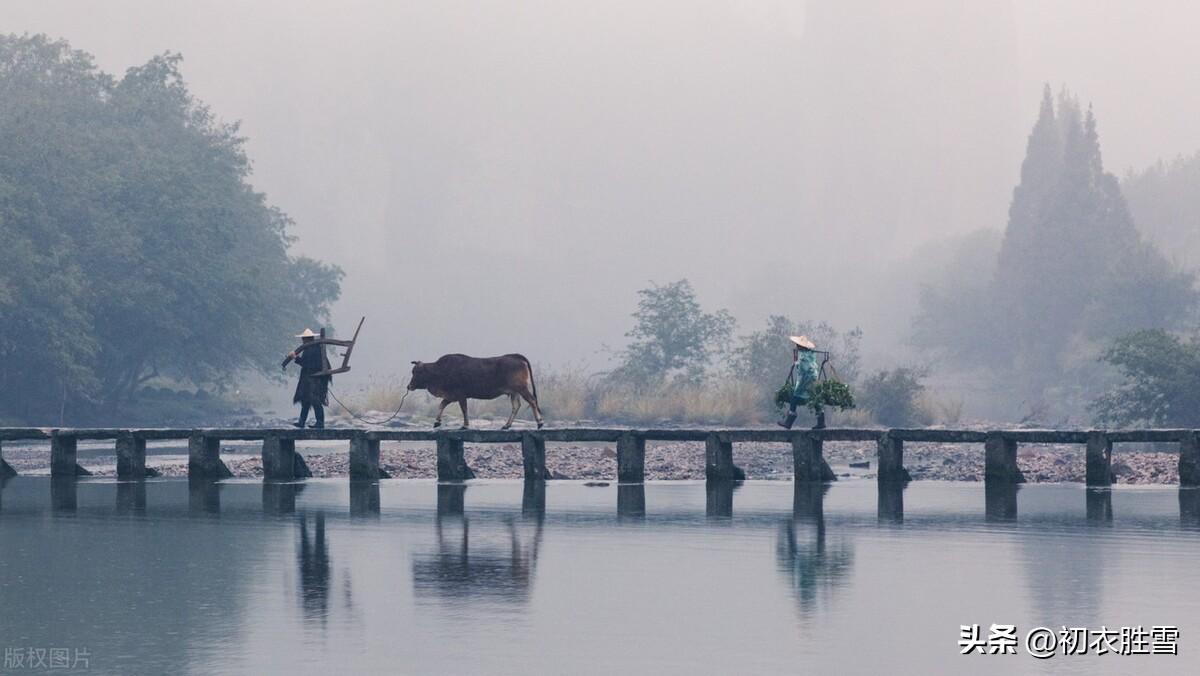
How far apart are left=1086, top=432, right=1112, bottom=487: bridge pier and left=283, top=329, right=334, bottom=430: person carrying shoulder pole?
13.1 metres

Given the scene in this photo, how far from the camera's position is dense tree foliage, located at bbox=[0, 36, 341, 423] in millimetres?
Result: 61000

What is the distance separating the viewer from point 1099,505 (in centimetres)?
2614

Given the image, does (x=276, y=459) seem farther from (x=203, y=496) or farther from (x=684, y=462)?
(x=684, y=462)

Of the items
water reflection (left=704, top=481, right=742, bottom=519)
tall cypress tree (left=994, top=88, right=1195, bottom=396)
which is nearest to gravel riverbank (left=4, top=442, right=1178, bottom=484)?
water reflection (left=704, top=481, right=742, bottom=519)

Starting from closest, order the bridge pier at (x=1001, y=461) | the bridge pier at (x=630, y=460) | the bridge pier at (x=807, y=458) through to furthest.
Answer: the bridge pier at (x=1001, y=461) → the bridge pier at (x=807, y=458) → the bridge pier at (x=630, y=460)

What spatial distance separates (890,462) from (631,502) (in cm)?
555

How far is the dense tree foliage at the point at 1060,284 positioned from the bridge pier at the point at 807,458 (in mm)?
63864

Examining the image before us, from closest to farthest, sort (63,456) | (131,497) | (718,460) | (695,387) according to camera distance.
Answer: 1. (131,497)
2. (718,460)
3. (63,456)
4. (695,387)

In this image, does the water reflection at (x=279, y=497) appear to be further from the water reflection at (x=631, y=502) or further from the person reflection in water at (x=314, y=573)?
the water reflection at (x=631, y=502)

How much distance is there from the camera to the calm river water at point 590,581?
13953 mm

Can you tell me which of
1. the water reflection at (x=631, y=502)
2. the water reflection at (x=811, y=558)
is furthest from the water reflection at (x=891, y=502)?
the water reflection at (x=631, y=502)

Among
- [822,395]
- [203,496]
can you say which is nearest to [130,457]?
[203,496]

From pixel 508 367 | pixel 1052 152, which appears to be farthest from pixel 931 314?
pixel 508 367

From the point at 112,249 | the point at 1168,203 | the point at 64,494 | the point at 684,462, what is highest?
the point at 1168,203
